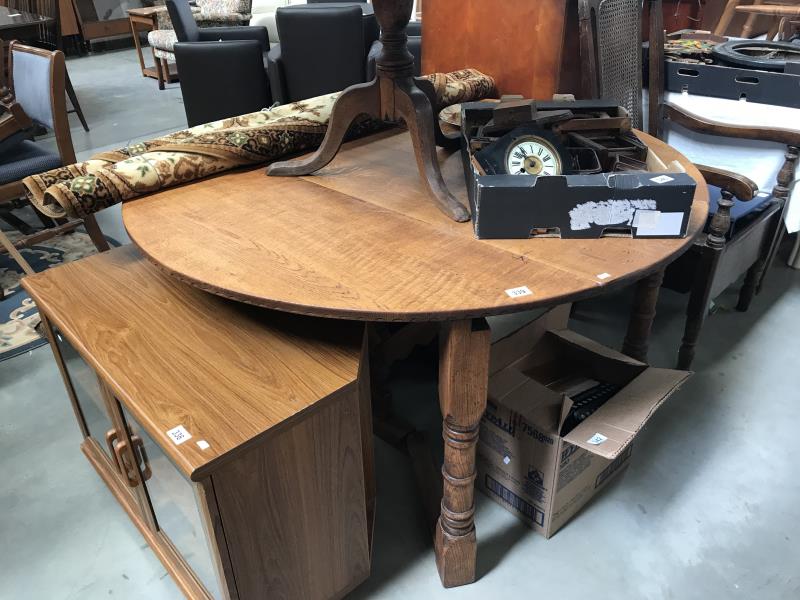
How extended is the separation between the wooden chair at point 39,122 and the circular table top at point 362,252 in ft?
4.64

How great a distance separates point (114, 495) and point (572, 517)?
3.78ft

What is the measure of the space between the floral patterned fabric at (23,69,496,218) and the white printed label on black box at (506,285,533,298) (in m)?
0.79

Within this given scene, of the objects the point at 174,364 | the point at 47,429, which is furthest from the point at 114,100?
the point at 174,364

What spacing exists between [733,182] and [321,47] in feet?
9.93

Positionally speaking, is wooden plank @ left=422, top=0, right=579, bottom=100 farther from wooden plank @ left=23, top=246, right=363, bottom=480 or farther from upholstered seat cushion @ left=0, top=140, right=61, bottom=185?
upholstered seat cushion @ left=0, top=140, right=61, bottom=185

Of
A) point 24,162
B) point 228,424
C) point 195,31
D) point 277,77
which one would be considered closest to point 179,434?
point 228,424

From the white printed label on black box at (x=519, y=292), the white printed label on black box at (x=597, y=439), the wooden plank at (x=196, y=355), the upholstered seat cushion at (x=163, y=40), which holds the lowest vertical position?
the white printed label on black box at (x=597, y=439)

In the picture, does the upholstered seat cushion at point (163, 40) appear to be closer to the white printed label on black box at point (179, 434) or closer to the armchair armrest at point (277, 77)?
the armchair armrest at point (277, 77)

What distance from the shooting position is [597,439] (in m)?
1.23

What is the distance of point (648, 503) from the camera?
1.53 metres

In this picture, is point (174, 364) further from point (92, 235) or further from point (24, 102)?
point (24, 102)

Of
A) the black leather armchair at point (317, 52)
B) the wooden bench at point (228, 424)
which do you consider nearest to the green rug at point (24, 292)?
the wooden bench at point (228, 424)

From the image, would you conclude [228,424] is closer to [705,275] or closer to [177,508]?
[177,508]

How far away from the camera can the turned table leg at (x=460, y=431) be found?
1031 mm
